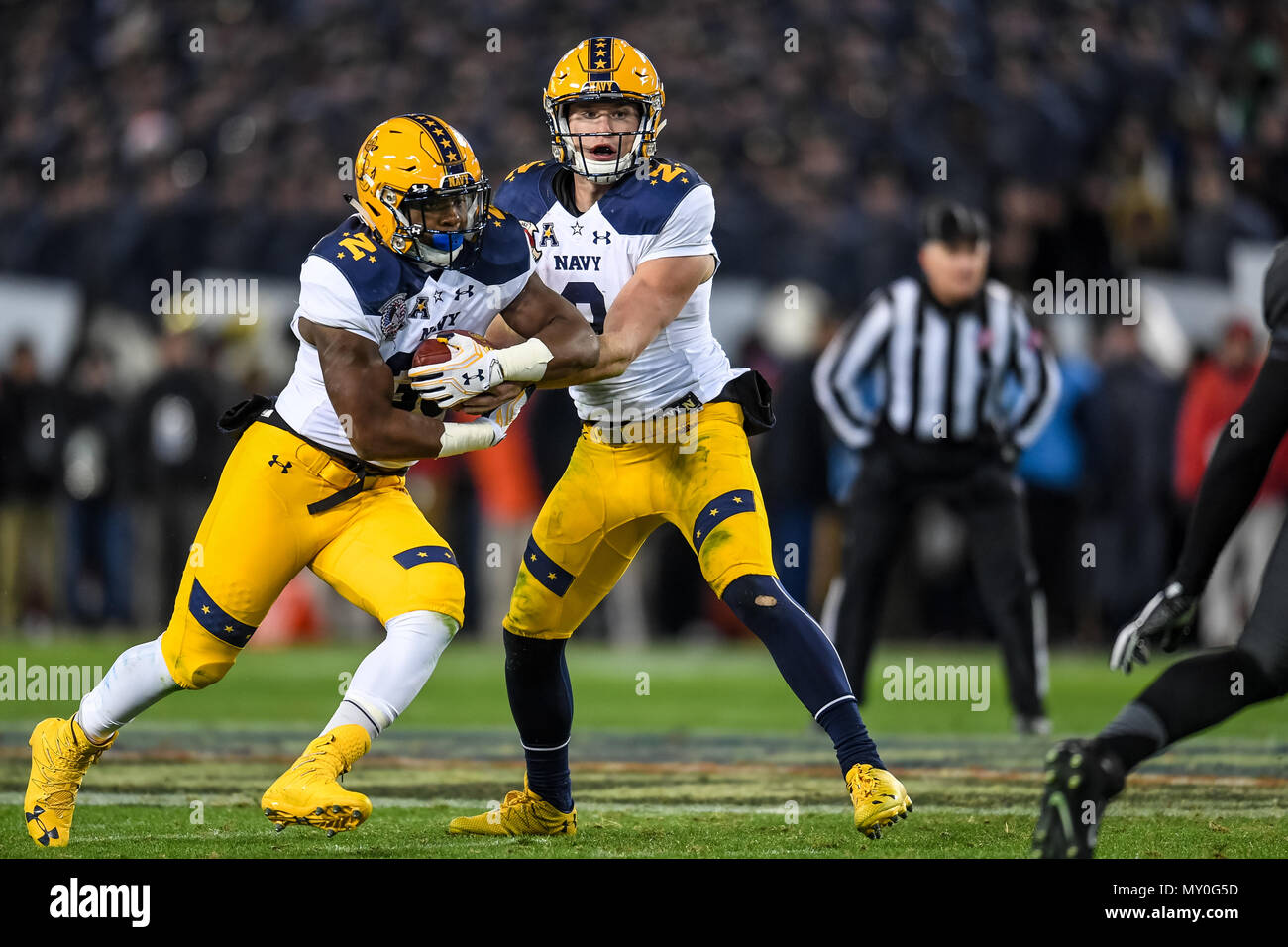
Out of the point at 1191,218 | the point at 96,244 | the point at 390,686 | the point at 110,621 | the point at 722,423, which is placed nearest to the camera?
the point at 390,686

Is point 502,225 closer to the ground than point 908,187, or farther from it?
closer to the ground

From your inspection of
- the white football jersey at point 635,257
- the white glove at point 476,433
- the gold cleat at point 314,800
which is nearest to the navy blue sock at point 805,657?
the white football jersey at point 635,257

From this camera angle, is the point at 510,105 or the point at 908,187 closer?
the point at 908,187

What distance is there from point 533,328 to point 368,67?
450 inches

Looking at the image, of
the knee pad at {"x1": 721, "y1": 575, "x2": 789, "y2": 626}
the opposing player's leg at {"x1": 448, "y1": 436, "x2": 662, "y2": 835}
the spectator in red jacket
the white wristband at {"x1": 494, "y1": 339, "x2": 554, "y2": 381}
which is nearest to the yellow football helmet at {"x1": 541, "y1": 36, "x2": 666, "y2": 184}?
the white wristband at {"x1": 494, "y1": 339, "x2": 554, "y2": 381}

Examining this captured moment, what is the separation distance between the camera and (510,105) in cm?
1459

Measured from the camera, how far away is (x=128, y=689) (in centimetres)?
475

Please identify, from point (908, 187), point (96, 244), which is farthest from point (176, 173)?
point (908, 187)

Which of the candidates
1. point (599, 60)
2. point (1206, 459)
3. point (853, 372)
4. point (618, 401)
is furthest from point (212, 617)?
point (1206, 459)

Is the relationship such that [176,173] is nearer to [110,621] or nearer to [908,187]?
[110,621]

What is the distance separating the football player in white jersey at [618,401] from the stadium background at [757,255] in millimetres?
3468

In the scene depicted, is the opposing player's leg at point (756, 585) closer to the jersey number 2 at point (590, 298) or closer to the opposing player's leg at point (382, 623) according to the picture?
the jersey number 2 at point (590, 298)

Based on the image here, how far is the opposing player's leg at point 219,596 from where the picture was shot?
15.4ft

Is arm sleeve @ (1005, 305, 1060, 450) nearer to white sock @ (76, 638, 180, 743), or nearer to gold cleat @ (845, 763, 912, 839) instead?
gold cleat @ (845, 763, 912, 839)
